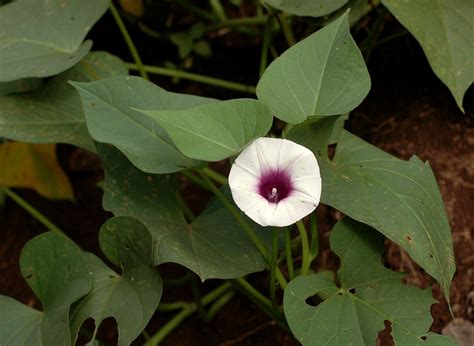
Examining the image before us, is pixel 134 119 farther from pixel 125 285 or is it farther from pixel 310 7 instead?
pixel 310 7

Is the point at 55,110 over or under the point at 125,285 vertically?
over

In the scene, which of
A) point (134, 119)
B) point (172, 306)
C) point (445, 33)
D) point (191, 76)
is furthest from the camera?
point (191, 76)

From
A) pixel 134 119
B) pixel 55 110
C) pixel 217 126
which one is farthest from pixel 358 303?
pixel 55 110

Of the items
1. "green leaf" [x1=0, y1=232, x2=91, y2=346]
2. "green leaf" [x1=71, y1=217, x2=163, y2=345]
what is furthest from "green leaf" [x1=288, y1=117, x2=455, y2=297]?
"green leaf" [x1=0, y1=232, x2=91, y2=346]

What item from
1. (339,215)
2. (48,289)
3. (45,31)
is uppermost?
(45,31)

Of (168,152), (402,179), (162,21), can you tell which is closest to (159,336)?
(168,152)

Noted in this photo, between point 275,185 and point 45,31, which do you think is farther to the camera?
point 45,31
